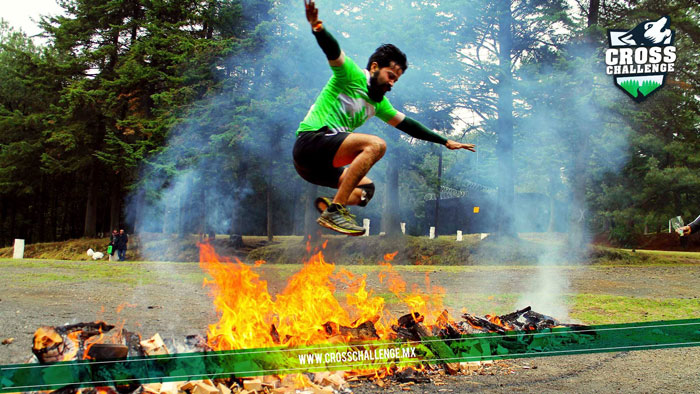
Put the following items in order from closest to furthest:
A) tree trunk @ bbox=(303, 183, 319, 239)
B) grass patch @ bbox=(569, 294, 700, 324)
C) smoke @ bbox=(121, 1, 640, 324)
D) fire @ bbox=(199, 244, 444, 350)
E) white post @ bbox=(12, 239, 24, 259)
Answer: fire @ bbox=(199, 244, 444, 350) → grass patch @ bbox=(569, 294, 700, 324) → smoke @ bbox=(121, 1, 640, 324) → white post @ bbox=(12, 239, 24, 259) → tree trunk @ bbox=(303, 183, 319, 239)

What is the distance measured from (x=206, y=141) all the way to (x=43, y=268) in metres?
6.06

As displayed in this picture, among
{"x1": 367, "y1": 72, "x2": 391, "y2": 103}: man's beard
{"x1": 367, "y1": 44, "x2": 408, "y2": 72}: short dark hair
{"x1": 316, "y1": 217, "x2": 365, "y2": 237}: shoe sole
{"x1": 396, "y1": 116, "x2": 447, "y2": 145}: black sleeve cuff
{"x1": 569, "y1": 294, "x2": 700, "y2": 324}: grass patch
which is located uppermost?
{"x1": 367, "y1": 44, "x2": 408, "y2": 72}: short dark hair

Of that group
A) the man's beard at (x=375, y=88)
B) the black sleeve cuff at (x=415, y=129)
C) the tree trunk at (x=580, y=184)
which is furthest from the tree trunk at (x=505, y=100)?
the man's beard at (x=375, y=88)

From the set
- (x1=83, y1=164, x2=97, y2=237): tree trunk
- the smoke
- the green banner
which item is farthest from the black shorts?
(x1=83, y1=164, x2=97, y2=237): tree trunk

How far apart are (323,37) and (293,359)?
311 centimetres

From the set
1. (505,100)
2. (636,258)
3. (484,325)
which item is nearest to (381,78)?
(484,325)

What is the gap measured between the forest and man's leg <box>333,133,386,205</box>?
25.1 ft

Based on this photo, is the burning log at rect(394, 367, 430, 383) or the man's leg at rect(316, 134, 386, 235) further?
the burning log at rect(394, 367, 430, 383)

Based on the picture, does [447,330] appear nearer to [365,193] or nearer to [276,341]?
[276,341]

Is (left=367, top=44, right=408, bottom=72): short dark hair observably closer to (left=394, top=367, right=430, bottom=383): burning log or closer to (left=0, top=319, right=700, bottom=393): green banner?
(left=0, top=319, right=700, bottom=393): green banner

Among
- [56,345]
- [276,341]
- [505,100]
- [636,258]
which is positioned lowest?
[276,341]

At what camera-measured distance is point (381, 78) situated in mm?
3746

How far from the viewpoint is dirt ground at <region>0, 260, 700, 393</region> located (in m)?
5.39

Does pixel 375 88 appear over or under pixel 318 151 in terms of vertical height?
over
